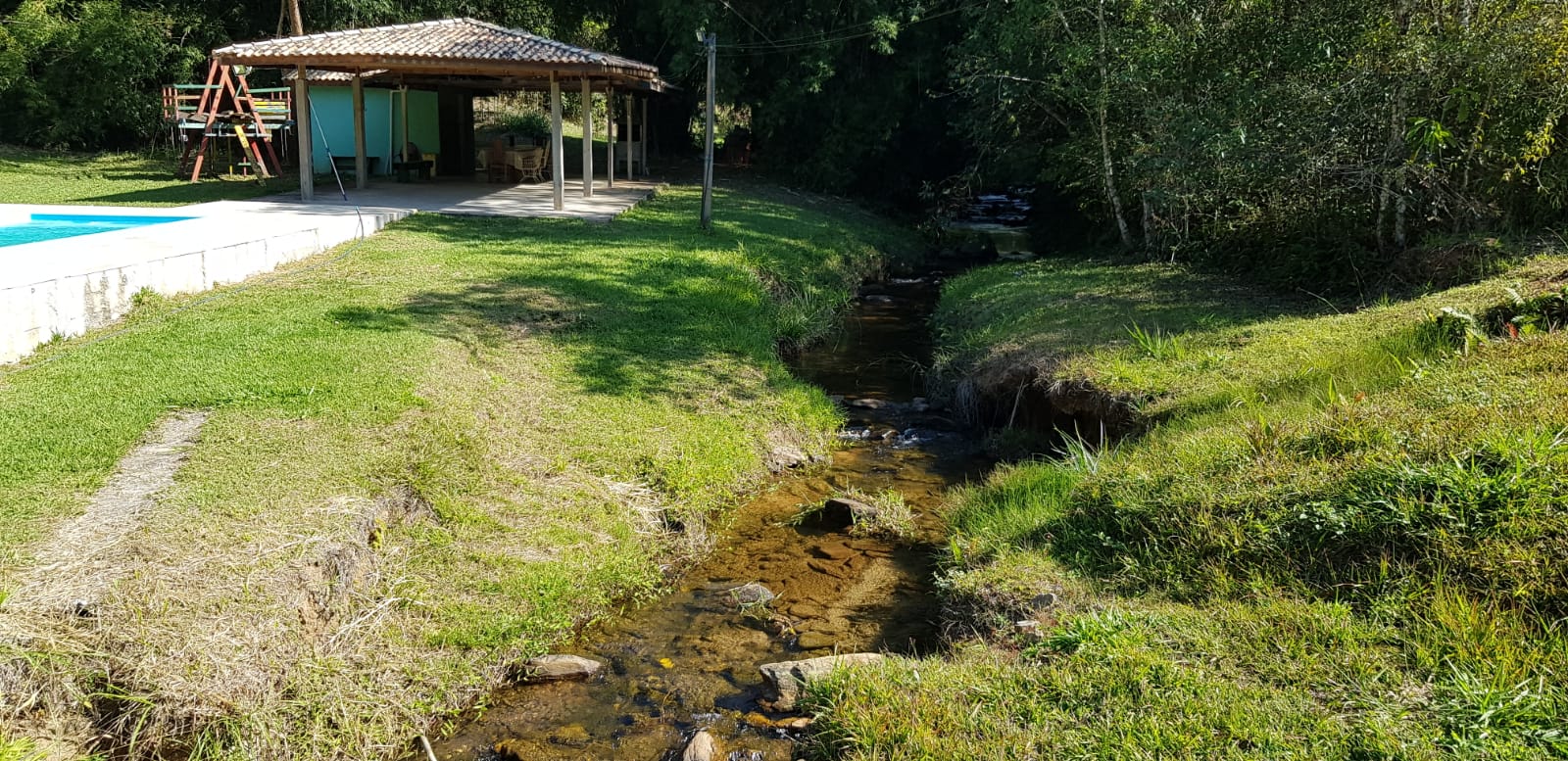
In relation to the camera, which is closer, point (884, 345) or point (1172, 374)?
point (1172, 374)

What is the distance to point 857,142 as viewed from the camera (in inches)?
936

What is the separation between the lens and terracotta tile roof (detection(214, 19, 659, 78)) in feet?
49.9

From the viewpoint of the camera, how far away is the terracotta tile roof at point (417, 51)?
49.9 feet

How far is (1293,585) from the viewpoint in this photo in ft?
14.9

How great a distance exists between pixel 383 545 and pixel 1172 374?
572 centimetres

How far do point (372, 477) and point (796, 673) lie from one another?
2.71 meters

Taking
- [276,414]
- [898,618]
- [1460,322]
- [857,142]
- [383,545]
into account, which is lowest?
[898,618]

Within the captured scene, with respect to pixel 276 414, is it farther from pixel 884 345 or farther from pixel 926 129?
pixel 926 129

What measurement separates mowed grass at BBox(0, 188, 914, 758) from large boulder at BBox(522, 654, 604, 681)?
0.38 ft

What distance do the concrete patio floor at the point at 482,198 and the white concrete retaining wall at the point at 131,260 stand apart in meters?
2.26

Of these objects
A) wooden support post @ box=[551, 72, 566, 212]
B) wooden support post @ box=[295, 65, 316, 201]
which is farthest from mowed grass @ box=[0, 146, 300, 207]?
wooden support post @ box=[551, 72, 566, 212]

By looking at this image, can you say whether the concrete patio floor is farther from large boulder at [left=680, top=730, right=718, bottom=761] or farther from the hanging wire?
large boulder at [left=680, top=730, right=718, bottom=761]

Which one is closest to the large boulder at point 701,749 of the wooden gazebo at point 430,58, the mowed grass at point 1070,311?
the mowed grass at point 1070,311

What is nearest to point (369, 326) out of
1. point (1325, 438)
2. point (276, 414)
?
point (276, 414)
